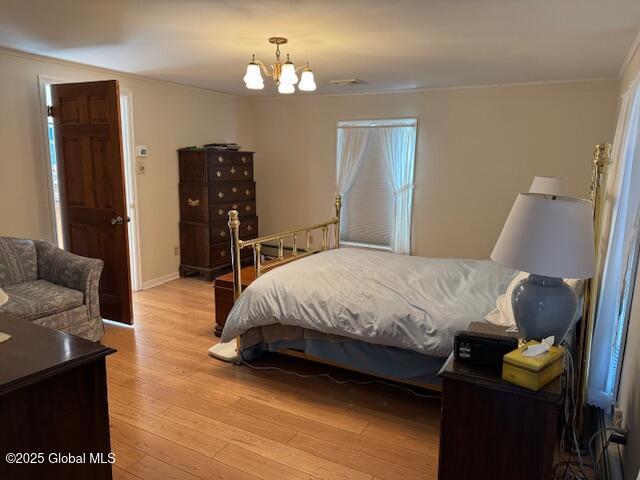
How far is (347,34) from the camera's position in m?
2.94

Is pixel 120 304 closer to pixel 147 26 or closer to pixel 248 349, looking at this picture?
pixel 248 349

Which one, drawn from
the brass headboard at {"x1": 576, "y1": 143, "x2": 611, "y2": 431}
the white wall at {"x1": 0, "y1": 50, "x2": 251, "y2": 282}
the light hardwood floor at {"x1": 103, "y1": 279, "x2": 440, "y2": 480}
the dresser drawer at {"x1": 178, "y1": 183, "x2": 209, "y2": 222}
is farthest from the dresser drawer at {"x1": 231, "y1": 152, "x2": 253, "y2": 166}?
the brass headboard at {"x1": 576, "y1": 143, "x2": 611, "y2": 431}

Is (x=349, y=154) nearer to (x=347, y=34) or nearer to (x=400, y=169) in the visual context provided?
(x=400, y=169)

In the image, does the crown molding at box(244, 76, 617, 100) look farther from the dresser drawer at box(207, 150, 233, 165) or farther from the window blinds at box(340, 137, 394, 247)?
the dresser drawer at box(207, 150, 233, 165)

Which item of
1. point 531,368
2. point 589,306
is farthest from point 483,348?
point 589,306

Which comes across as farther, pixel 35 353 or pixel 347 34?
pixel 347 34

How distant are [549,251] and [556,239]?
5 cm

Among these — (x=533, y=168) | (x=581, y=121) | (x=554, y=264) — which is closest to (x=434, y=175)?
(x=533, y=168)

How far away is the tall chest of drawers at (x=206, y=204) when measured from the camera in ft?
17.4

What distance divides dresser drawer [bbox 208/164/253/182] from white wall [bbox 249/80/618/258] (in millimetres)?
565

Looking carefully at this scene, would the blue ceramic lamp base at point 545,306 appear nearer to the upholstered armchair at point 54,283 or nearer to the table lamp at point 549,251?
the table lamp at point 549,251

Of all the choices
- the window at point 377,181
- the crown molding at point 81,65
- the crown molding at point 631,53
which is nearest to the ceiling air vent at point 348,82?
the window at point 377,181

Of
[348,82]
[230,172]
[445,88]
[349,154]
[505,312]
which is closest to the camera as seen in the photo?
[505,312]

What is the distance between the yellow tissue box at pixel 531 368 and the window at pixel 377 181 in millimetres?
4014
